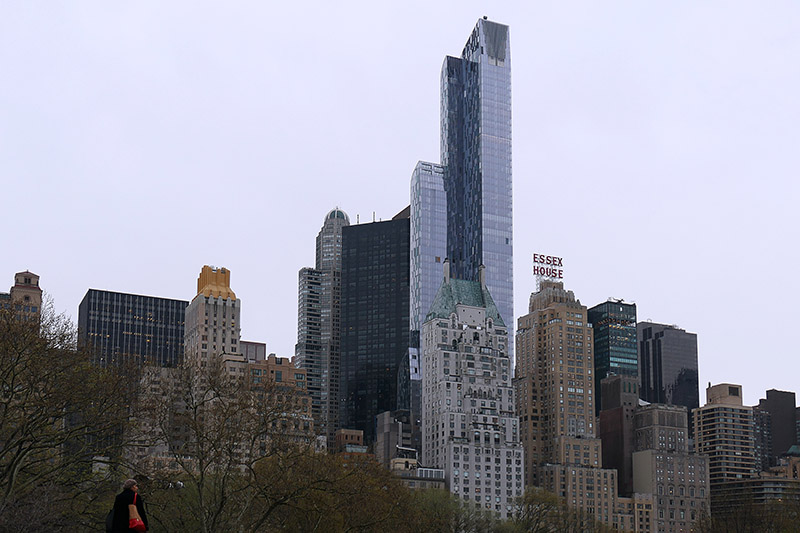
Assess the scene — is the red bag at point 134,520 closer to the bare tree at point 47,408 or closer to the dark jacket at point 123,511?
the dark jacket at point 123,511

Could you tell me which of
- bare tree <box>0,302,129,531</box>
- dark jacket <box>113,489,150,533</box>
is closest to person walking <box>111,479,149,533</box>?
dark jacket <box>113,489,150,533</box>

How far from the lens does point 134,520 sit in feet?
88.1

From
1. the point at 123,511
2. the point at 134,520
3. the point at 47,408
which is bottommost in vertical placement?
the point at 134,520

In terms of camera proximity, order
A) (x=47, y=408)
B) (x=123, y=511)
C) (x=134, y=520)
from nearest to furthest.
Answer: (x=134, y=520) → (x=123, y=511) → (x=47, y=408)

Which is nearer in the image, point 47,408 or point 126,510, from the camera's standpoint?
point 126,510

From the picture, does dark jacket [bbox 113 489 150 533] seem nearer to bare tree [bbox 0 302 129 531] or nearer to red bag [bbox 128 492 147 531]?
red bag [bbox 128 492 147 531]

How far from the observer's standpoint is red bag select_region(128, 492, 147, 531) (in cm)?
2678

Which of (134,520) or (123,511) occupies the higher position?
(123,511)

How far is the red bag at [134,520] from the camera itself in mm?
26781

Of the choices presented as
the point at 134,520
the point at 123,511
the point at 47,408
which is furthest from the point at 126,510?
the point at 47,408

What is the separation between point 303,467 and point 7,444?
24.3 metres

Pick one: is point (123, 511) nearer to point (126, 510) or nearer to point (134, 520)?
point (126, 510)

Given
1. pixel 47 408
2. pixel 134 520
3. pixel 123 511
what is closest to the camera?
pixel 134 520

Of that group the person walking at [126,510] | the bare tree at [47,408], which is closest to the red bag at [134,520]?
the person walking at [126,510]
